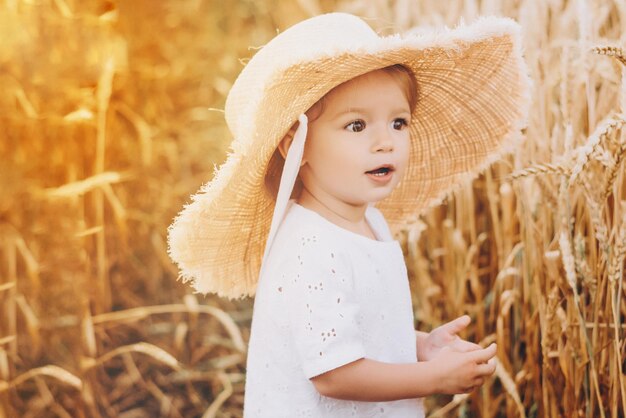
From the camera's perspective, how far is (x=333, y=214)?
1.45m

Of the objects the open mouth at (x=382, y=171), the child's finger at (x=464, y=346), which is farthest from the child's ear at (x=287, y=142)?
the child's finger at (x=464, y=346)

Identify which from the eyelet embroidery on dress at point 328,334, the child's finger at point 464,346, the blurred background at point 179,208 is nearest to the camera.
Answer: the eyelet embroidery on dress at point 328,334

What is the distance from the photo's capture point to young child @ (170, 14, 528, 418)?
51.7 inches

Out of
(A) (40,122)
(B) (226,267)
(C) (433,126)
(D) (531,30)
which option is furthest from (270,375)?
(A) (40,122)

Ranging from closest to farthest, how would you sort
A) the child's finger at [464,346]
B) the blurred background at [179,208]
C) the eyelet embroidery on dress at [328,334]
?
the eyelet embroidery on dress at [328,334]
the child's finger at [464,346]
the blurred background at [179,208]

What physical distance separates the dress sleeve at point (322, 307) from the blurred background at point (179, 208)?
0.42 m

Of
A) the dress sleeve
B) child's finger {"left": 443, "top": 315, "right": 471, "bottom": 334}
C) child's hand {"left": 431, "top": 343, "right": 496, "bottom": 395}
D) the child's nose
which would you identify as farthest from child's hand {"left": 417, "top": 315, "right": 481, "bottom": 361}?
the child's nose

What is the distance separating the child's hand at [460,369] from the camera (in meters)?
1.33

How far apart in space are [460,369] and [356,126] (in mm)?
411

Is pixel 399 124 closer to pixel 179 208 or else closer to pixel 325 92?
pixel 325 92

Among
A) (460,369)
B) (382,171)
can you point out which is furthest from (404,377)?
(382,171)

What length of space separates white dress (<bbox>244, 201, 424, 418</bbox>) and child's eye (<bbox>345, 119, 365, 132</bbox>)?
0.15 meters

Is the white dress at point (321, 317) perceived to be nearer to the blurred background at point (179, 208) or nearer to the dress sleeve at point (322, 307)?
the dress sleeve at point (322, 307)

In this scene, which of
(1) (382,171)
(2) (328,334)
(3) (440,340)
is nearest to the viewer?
(2) (328,334)
